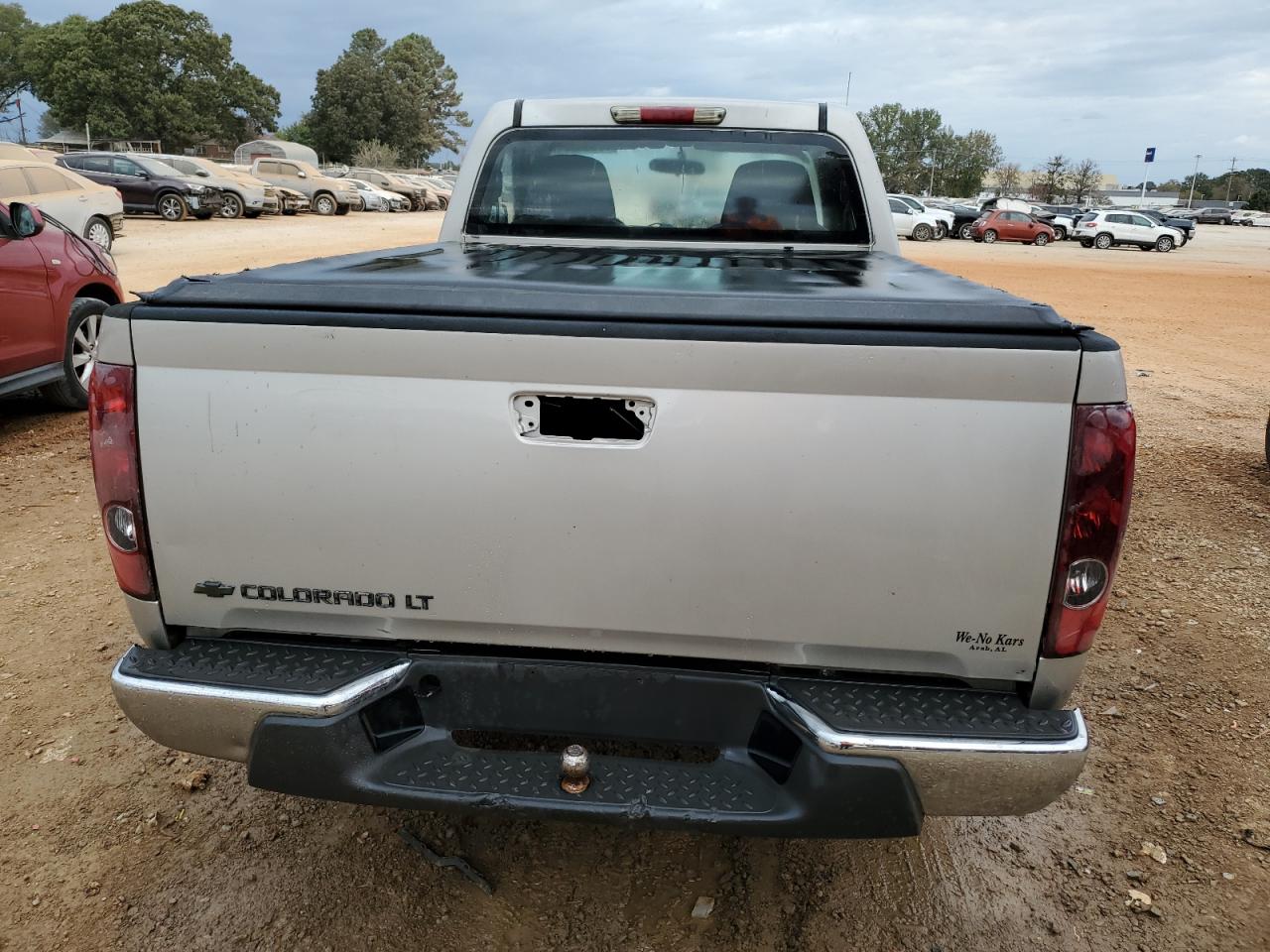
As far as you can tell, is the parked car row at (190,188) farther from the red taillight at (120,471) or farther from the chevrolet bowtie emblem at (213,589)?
the chevrolet bowtie emblem at (213,589)

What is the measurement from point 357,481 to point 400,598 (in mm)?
296

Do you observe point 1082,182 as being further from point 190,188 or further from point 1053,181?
point 190,188

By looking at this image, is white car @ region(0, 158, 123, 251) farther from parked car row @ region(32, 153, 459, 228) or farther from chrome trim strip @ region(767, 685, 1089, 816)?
chrome trim strip @ region(767, 685, 1089, 816)

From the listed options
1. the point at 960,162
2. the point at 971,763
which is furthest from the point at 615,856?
the point at 960,162

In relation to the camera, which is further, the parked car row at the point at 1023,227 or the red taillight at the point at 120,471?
the parked car row at the point at 1023,227

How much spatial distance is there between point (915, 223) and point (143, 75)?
6410 cm

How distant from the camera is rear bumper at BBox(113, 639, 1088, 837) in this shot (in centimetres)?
197

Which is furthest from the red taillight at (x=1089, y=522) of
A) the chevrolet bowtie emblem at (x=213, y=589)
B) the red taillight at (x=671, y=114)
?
the red taillight at (x=671, y=114)

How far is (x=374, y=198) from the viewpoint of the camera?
38875 millimetres

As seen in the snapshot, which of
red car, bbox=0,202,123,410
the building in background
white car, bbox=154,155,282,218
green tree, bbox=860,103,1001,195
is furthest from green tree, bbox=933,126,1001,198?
red car, bbox=0,202,123,410

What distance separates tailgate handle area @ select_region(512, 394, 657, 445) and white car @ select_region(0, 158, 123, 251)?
13.0m

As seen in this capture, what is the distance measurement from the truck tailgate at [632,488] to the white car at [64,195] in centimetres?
1260

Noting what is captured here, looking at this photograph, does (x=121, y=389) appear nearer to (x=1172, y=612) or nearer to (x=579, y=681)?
(x=579, y=681)

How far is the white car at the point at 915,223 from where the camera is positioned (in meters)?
34.5
